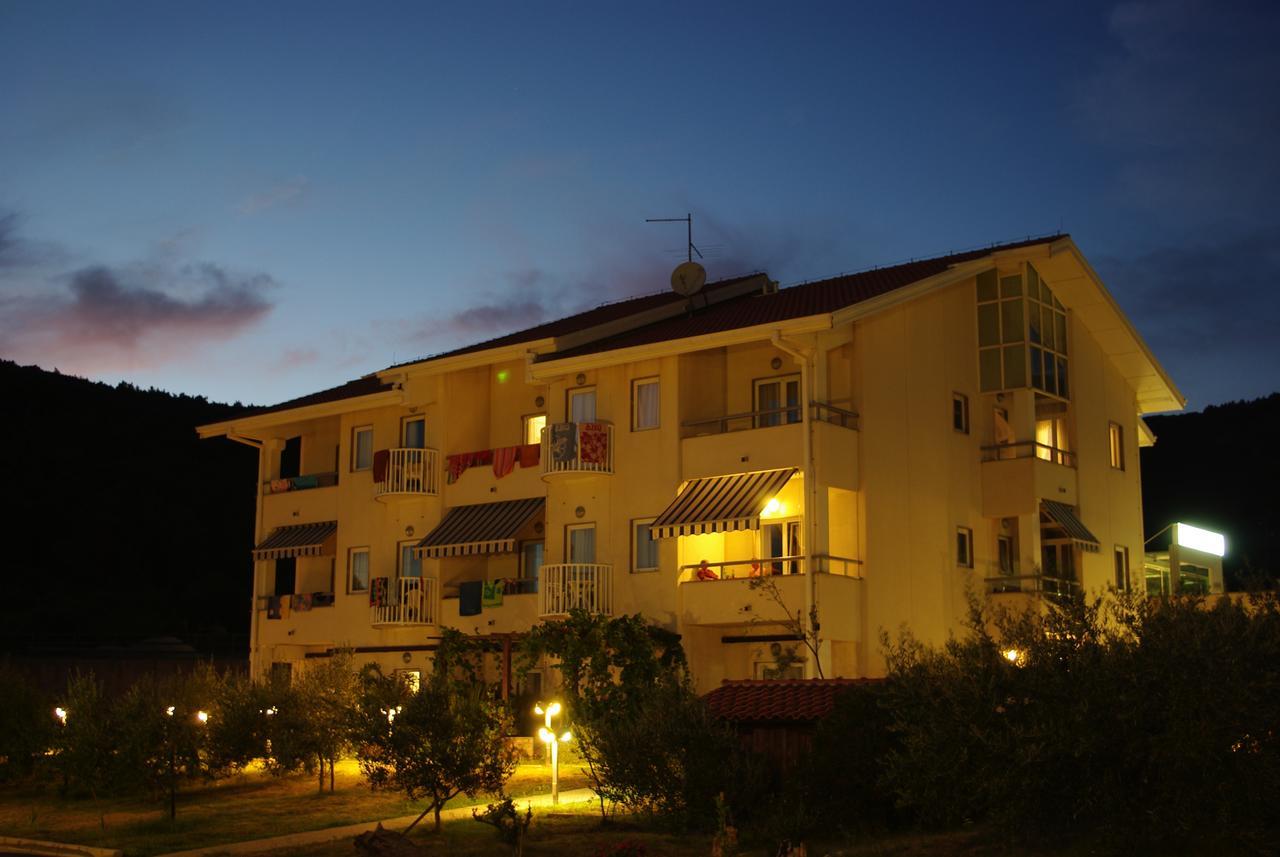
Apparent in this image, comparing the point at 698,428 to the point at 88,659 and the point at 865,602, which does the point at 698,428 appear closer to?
the point at 865,602

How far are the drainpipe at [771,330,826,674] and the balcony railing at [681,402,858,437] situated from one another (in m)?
0.47

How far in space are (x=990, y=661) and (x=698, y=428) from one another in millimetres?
17439

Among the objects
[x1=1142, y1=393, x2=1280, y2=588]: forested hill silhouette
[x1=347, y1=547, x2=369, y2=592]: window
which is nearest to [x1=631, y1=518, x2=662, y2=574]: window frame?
[x1=347, y1=547, x2=369, y2=592]: window

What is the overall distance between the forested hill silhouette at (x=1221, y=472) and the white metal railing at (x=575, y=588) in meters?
37.0

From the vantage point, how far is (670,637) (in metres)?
34.2

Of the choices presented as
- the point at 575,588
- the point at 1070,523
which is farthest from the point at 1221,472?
the point at 575,588

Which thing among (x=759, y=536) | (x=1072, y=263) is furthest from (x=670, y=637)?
(x=1072, y=263)

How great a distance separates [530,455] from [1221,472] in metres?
43.6

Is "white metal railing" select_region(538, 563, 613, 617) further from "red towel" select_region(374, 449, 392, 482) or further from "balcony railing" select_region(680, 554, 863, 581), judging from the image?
"red towel" select_region(374, 449, 392, 482)

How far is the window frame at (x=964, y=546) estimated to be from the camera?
36438 millimetres

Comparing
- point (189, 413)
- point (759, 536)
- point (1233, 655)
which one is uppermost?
point (189, 413)

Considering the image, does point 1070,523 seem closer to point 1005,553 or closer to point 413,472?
point 1005,553

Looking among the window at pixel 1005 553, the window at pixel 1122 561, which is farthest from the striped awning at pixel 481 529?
the window at pixel 1122 561

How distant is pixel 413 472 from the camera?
4119 cm
